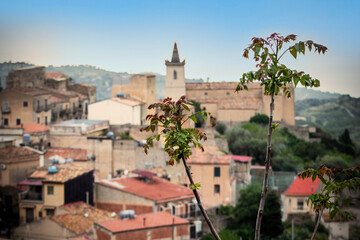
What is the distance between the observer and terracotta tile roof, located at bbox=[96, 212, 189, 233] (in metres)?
10.9

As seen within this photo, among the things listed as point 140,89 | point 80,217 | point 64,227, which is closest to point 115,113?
point 140,89

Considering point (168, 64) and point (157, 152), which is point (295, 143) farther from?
point (157, 152)

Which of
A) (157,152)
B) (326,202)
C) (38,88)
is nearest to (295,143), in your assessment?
(157,152)

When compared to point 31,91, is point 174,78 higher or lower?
higher

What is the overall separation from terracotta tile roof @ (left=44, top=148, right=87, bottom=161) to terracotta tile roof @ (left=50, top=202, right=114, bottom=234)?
4.14 metres

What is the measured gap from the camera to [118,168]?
1778 cm

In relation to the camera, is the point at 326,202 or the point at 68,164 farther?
the point at 68,164

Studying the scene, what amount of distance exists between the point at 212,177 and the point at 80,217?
5.29 m

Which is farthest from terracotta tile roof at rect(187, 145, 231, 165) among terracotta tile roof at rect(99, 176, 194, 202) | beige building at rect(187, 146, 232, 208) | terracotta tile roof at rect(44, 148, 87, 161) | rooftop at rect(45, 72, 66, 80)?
rooftop at rect(45, 72, 66, 80)

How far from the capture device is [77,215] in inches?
490

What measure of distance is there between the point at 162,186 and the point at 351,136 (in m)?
11.0

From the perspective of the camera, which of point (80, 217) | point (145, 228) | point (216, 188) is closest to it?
point (145, 228)

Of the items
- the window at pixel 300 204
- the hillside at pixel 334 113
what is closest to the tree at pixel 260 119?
the hillside at pixel 334 113

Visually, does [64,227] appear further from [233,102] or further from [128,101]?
[233,102]
